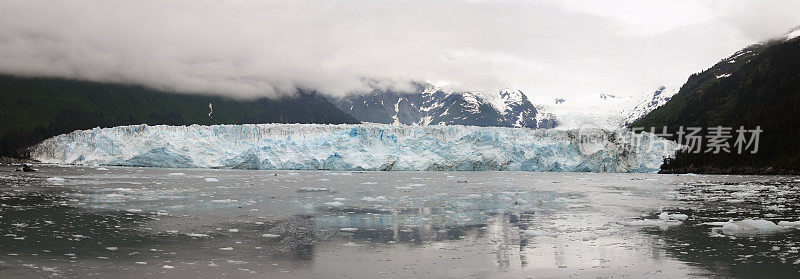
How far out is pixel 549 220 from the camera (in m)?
14.2

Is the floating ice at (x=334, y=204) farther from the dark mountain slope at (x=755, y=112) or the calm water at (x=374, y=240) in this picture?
the dark mountain slope at (x=755, y=112)

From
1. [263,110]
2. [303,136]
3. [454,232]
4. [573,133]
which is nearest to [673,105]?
[573,133]

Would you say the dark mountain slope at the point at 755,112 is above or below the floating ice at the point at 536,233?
above

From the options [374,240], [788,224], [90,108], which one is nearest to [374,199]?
[374,240]

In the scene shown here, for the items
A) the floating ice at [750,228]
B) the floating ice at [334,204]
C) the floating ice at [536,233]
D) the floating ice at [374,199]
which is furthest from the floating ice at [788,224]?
the floating ice at [334,204]

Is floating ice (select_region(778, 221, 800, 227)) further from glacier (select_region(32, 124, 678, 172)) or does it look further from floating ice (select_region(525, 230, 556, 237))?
glacier (select_region(32, 124, 678, 172))

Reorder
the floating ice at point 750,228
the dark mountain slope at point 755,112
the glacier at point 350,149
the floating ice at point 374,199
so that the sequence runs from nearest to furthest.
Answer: the floating ice at point 750,228 < the floating ice at point 374,199 < the glacier at point 350,149 < the dark mountain slope at point 755,112

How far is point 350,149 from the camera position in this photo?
191ft

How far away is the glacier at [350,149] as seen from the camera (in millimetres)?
57125

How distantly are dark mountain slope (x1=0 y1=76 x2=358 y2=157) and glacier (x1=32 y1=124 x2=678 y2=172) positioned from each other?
4035 cm

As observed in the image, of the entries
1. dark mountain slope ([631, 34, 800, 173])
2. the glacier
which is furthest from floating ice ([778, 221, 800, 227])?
dark mountain slope ([631, 34, 800, 173])

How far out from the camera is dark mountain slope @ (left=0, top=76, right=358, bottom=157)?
11881 centimetres

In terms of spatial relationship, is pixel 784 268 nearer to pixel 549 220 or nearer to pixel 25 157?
pixel 549 220

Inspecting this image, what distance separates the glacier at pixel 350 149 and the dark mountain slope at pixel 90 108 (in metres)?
40.4
